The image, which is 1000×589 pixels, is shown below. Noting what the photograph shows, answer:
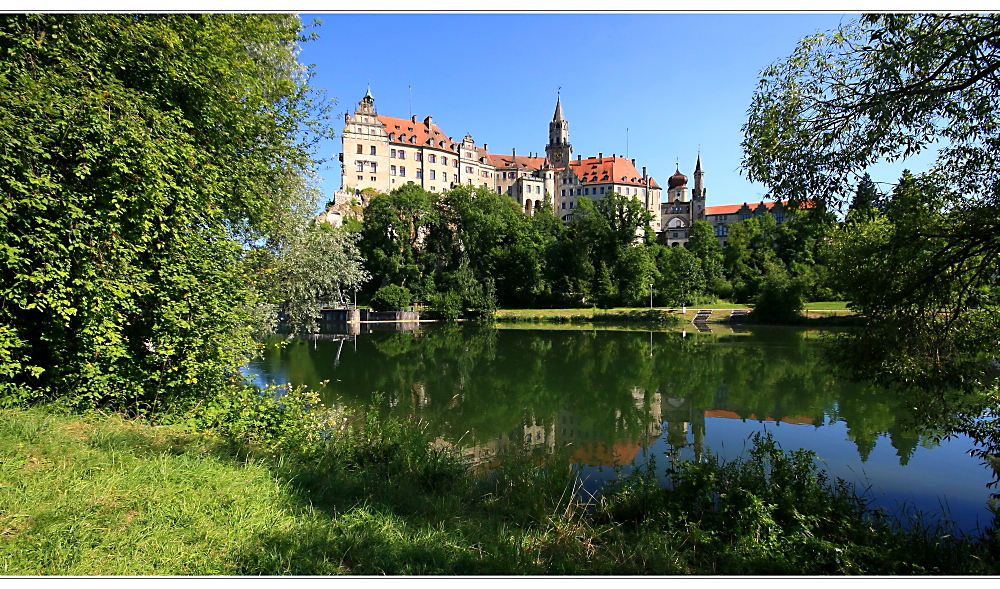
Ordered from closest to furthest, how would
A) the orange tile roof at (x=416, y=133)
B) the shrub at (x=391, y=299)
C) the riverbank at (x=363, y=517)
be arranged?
the riverbank at (x=363, y=517)
the shrub at (x=391, y=299)
the orange tile roof at (x=416, y=133)

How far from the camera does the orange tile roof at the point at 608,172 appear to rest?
8231cm

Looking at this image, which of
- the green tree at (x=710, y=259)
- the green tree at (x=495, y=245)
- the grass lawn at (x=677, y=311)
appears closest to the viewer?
the grass lawn at (x=677, y=311)

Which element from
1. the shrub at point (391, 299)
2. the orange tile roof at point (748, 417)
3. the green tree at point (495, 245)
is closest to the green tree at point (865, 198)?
the orange tile roof at point (748, 417)

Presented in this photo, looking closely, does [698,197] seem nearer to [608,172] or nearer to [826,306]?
[608,172]

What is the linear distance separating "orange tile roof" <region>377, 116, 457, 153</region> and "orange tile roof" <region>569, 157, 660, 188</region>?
22.9 metres

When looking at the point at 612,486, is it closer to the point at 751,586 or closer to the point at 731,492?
the point at 731,492

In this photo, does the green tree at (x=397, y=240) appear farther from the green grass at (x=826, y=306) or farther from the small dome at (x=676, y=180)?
the small dome at (x=676, y=180)

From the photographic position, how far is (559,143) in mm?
91562

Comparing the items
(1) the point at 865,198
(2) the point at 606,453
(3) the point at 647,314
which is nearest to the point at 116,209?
(1) the point at 865,198

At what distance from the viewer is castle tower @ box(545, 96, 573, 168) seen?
90.7m

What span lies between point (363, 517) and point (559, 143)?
93160 mm

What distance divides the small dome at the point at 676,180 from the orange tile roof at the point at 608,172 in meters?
5.66

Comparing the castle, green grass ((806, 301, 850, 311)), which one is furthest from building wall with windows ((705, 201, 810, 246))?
green grass ((806, 301, 850, 311))

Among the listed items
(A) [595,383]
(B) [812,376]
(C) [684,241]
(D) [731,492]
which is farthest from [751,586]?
(C) [684,241]
